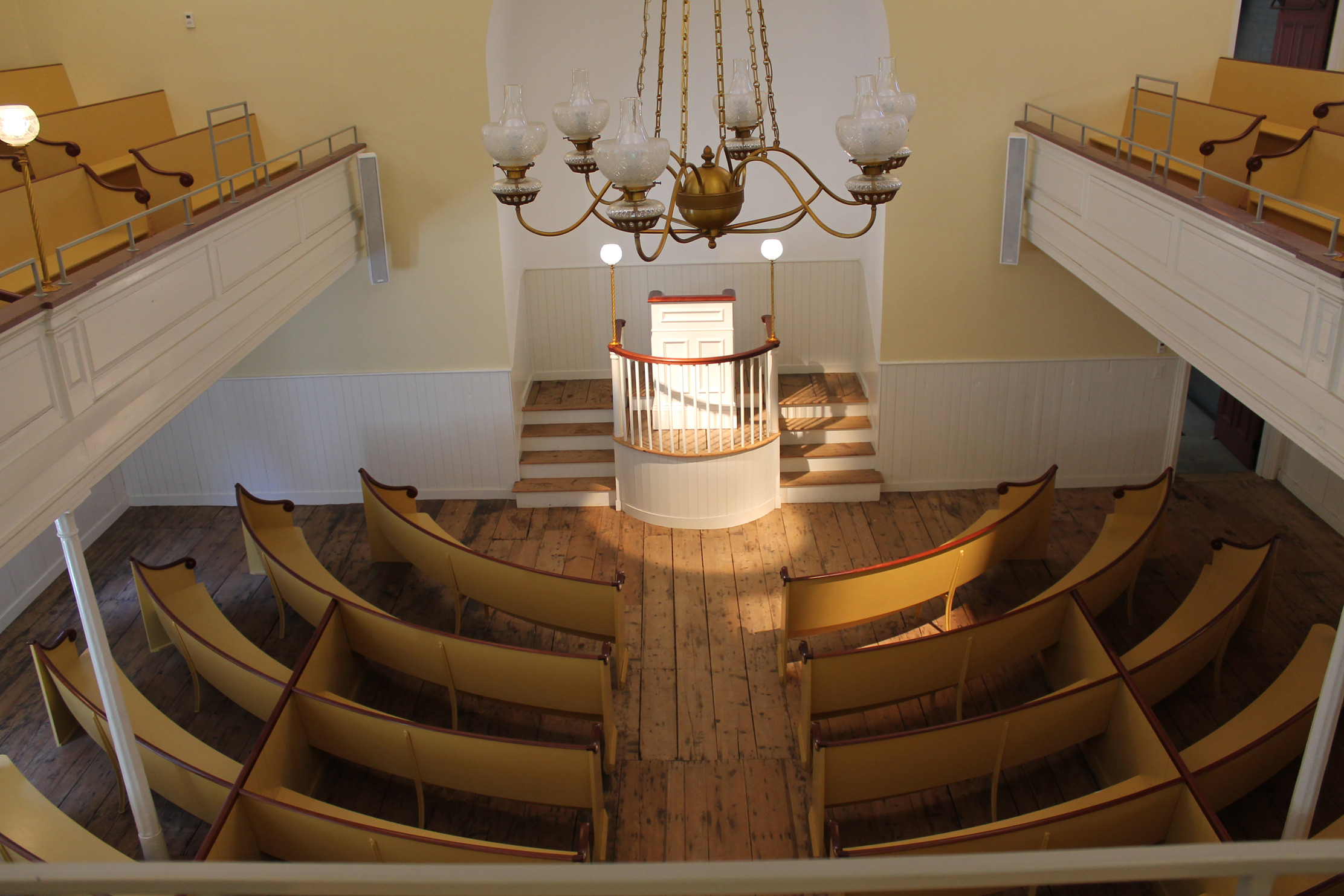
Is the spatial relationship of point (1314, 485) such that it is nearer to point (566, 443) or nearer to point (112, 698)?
point (566, 443)

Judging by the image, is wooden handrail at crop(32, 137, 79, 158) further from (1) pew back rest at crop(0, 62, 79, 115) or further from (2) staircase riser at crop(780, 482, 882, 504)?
(2) staircase riser at crop(780, 482, 882, 504)

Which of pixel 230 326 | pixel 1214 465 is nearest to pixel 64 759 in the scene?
pixel 230 326

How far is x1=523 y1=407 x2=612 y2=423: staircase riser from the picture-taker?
9.58 metres

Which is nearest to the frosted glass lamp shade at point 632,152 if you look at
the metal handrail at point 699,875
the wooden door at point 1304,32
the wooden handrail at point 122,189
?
the metal handrail at point 699,875

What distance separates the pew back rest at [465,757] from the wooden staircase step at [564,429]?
4.42 meters

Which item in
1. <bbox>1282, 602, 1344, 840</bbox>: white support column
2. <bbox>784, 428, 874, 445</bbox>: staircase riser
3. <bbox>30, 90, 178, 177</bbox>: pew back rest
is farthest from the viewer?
<bbox>784, 428, 874, 445</bbox>: staircase riser

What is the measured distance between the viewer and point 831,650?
6996mm

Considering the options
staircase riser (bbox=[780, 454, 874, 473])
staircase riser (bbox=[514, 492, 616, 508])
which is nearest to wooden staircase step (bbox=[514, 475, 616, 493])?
staircase riser (bbox=[514, 492, 616, 508])

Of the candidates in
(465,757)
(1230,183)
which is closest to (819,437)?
(1230,183)

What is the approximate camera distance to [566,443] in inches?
371

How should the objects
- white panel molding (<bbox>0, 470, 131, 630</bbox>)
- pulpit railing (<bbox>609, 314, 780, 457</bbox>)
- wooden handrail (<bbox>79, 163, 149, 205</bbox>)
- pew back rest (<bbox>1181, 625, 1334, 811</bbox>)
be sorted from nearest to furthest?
pew back rest (<bbox>1181, 625, 1334, 811</bbox>) → wooden handrail (<bbox>79, 163, 149, 205</bbox>) → white panel molding (<bbox>0, 470, 131, 630</bbox>) → pulpit railing (<bbox>609, 314, 780, 457</bbox>)

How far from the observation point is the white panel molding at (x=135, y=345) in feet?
13.1

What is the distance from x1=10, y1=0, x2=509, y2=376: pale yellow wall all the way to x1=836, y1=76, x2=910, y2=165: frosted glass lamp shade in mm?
5477

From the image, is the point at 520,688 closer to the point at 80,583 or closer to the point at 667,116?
the point at 80,583
